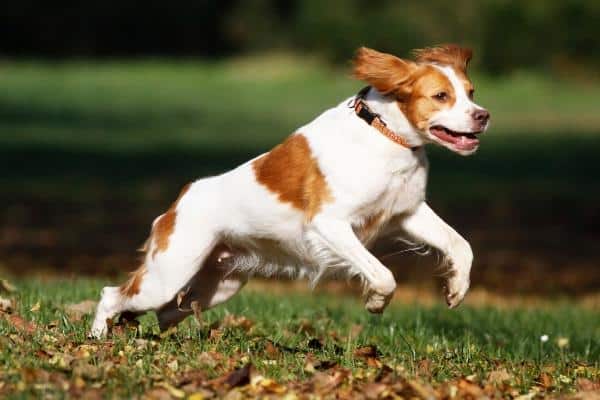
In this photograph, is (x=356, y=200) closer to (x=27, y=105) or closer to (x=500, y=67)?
(x=27, y=105)

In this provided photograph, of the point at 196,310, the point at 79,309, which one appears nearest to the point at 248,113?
the point at 79,309

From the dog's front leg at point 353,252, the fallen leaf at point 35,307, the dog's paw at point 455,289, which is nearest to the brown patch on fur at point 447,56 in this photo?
the dog's front leg at point 353,252

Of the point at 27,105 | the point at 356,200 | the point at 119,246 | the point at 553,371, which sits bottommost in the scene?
the point at 27,105

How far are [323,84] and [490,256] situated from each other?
93.9 ft

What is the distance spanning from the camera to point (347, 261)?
6.75 meters

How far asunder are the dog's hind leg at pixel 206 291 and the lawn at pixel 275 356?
18 cm

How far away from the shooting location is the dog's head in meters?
6.58

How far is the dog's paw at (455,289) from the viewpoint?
7062 millimetres

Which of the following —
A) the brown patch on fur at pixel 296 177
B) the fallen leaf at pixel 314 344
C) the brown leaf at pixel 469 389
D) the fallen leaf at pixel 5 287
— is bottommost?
the fallen leaf at pixel 5 287

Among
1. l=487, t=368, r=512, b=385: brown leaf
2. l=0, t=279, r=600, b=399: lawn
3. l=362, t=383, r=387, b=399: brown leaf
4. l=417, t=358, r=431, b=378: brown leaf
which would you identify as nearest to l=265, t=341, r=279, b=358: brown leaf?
l=0, t=279, r=600, b=399: lawn

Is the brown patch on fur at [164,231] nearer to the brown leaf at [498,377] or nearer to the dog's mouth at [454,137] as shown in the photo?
the dog's mouth at [454,137]

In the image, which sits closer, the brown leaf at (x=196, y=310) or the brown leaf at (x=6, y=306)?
the brown leaf at (x=196, y=310)

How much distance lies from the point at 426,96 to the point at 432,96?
36 mm

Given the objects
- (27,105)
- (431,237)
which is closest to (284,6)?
(27,105)
